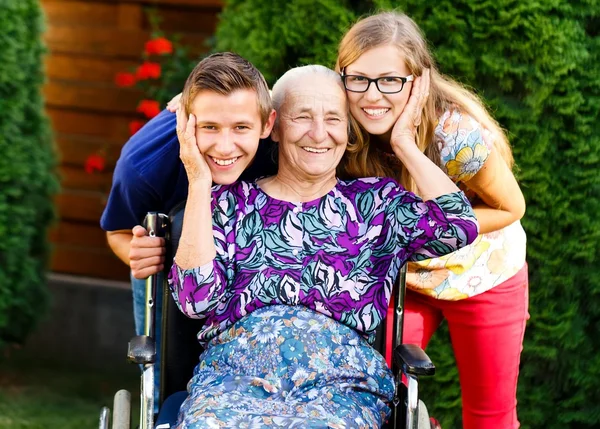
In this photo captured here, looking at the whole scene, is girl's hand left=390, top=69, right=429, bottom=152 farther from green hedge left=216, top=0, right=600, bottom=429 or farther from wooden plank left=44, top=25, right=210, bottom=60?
wooden plank left=44, top=25, right=210, bottom=60

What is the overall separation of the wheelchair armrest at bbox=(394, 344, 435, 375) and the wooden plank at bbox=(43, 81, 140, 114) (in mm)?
3475

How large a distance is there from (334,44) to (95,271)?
2.75m

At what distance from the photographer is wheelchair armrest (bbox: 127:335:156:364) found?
2.64m

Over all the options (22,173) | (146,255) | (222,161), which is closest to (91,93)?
(22,173)

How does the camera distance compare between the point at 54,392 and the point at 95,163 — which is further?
the point at 95,163

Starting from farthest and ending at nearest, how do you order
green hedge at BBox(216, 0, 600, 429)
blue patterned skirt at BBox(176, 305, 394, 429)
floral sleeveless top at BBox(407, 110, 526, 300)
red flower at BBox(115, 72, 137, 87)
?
1. red flower at BBox(115, 72, 137, 87)
2. green hedge at BBox(216, 0, 600, 429)
3. floral sleeveless top at BBox(407, 110, 526, 300)
4. blue patterned skirt at BBox(176, 305, 394, 429)

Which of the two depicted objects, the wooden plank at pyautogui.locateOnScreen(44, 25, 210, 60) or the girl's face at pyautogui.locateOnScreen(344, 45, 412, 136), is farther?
the wooden plank at pyautogui.locateOnScreen(44, 25, 210, 60)

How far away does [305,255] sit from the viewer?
280 cm

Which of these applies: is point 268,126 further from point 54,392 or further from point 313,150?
point 54,392

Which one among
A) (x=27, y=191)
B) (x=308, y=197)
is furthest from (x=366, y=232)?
(x=27, y=191)

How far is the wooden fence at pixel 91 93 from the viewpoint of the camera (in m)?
5.84

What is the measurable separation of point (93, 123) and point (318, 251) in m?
3.53

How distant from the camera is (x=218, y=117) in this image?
2727mm

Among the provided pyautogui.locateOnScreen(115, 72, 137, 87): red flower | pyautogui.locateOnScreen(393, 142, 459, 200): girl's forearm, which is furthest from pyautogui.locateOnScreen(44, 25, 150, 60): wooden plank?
pyautogui.locateOnScreen(393, 142, 459, 200): girl's forearm
